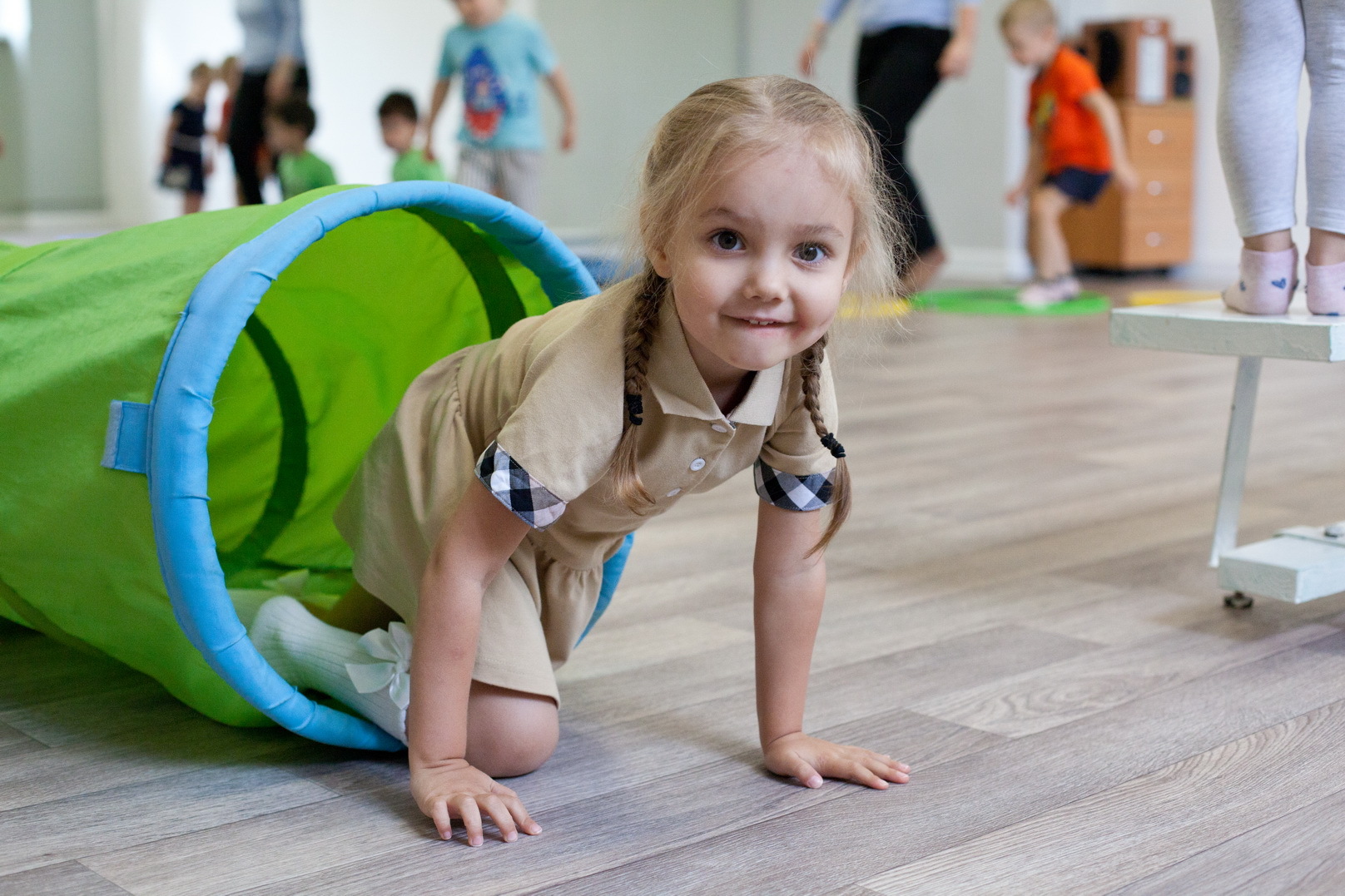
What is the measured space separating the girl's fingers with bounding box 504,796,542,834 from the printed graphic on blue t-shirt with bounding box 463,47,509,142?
3.30 metres

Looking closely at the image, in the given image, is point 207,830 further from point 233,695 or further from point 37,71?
point 37,71

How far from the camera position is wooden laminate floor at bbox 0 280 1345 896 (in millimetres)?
885

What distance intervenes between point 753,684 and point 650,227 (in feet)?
1.62

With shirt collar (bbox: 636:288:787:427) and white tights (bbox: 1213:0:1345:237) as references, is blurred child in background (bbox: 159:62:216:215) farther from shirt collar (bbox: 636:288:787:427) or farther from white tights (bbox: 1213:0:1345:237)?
shirt collar (bbox: 636:288:787:427)

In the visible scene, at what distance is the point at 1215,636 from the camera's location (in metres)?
1.38

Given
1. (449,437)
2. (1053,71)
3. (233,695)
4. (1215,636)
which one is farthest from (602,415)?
(1053,71)

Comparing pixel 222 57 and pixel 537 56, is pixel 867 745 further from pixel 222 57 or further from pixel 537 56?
pixel 222 57

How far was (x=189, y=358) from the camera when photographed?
964 mm

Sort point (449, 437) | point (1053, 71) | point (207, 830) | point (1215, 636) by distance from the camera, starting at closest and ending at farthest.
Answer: point (207, 830), point (449, 437), point (1215, 636), point (1053, 71)

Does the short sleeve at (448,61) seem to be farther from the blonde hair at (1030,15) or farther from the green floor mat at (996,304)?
the blonde hair at (1030,15)

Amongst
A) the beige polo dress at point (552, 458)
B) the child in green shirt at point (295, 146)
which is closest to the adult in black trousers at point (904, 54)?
the child in green shirt at point (295, 146)

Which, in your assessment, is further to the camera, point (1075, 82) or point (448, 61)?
point (1075, 82)

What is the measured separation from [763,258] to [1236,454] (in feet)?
2.91

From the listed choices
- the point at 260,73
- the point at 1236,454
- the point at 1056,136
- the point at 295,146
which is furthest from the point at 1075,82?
the point at 1236,454
